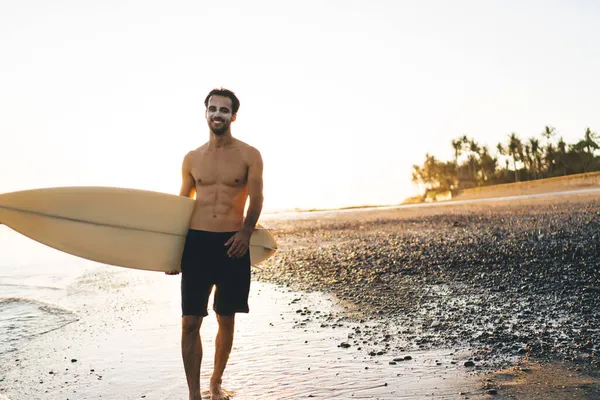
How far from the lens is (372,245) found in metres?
13.1

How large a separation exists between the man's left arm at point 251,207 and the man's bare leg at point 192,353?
0.55m

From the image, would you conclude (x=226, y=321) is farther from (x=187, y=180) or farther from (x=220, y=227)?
(x=187, y=180)

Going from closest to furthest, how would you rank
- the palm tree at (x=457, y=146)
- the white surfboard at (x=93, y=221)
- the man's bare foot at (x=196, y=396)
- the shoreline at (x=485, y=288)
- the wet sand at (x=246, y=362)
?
the man's bare foot at (x=196, y=396) < the wet sand at (x=246, y=362) < the shoreline at (x=485, y=288) < the white surfboard at (x=93, y=221) < the palm tree at (x=457, y=146)

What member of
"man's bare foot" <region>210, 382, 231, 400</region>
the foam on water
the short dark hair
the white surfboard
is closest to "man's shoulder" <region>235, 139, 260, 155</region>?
the short dark hair

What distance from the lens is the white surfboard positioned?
4.47 m

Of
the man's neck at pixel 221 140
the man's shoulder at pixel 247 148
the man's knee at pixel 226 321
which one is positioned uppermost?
the man's neck at pixel 221 140

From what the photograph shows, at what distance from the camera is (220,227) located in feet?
12.2

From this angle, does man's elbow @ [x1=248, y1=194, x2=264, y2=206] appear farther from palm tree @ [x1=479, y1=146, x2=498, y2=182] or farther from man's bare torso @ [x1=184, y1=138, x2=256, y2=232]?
palm tree @ [x1=479, y1=146, x2=498, y2=182]

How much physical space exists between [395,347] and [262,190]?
2023 mm

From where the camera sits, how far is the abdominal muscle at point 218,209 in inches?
147

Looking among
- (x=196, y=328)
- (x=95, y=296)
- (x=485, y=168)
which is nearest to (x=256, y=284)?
(x=95, y=296)

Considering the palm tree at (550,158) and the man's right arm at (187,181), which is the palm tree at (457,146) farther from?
the man's right arm at (187,181)

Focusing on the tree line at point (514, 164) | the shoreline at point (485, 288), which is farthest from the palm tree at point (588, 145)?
the shoreline at point (485, 288)

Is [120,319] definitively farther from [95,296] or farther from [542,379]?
[542,379]
